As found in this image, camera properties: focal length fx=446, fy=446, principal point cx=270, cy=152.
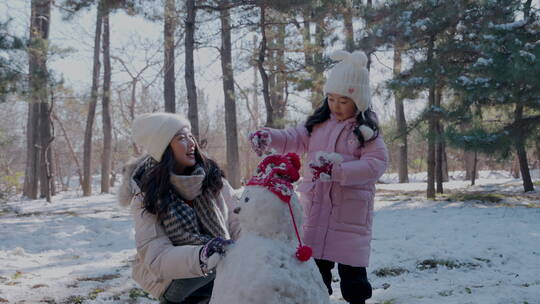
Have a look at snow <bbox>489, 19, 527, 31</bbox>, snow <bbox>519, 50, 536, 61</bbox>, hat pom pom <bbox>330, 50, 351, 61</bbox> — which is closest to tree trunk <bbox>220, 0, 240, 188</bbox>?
snow <bbox>489, 19, 527, 31</bbox>

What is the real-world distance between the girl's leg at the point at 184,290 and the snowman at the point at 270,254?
0.64 metres

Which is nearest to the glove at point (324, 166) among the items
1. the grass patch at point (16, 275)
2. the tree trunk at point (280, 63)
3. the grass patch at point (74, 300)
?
the grass patch at point (74, 300)

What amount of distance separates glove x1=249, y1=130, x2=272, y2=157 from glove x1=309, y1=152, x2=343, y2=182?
0.95ft

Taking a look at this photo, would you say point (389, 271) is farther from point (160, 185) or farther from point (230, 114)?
point (230, 114)

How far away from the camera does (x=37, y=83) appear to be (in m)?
8.36

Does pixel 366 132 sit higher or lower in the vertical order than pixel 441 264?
higher

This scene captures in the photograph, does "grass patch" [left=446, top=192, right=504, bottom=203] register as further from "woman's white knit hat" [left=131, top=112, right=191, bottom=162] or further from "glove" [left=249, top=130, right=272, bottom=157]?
"woman's white knit hat" [left=131, top=112, right=191, bottom=162]

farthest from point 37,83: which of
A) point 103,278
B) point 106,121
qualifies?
point 106,121

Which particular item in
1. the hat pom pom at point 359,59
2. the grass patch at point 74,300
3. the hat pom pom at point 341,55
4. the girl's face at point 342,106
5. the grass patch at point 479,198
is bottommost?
the grass patch at point 74,300

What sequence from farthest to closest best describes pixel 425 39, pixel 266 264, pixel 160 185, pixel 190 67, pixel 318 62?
pixel 318 62, pixel 425 39, pixel 190 67, pixel 160 185, pixel 266 264

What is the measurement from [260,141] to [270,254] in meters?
0.93

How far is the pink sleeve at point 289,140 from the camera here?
8.52ft

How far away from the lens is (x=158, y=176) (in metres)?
2.21

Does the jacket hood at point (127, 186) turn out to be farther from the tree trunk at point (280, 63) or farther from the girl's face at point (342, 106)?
the tree trunk at point (280, 63)
